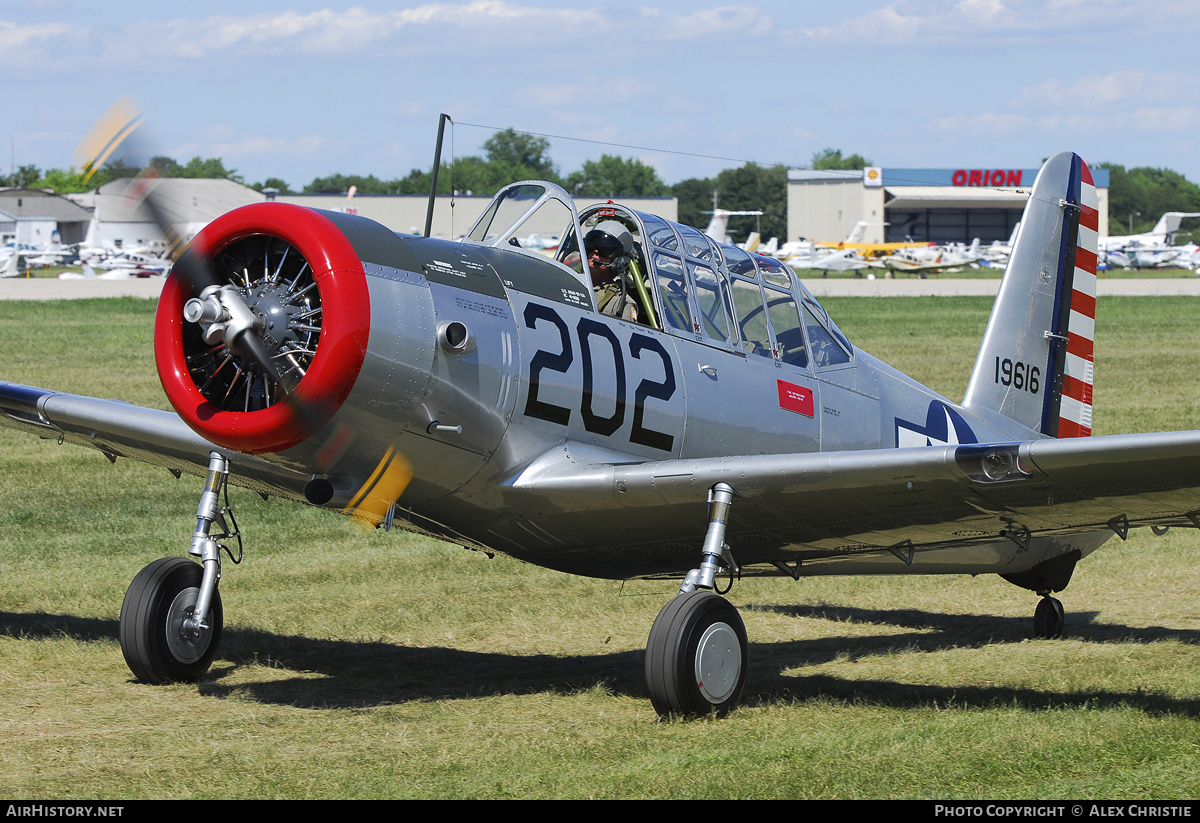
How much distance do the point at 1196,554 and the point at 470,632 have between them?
6.46 metres

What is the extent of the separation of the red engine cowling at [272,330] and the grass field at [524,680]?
1.45 m

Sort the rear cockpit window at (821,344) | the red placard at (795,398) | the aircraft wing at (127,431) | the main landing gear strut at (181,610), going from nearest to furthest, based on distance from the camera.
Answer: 1. the main landing gear strut at (181,610)
2. the aircraft wing at (127,431)
3. the red placard at (795,398)
4. the rear cockpit window at (821,344)

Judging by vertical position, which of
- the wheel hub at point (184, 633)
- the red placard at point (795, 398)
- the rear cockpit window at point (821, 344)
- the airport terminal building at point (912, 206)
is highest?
the airport terminal building at point (912, 206)

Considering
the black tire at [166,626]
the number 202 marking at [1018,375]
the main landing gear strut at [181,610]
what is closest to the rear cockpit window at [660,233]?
the main landing gear strut at [181,610]

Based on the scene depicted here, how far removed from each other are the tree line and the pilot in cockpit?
446 millimetres

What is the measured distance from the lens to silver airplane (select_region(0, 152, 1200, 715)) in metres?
6.04

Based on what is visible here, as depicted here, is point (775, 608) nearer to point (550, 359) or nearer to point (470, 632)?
point (470, 632)

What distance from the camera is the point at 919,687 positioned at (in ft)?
24.7

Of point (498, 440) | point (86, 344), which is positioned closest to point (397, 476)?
point (498, 440)

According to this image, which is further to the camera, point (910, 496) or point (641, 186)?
point (641, 186)

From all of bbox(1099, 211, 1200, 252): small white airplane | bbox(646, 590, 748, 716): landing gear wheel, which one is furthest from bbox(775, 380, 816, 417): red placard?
bbox(1099, 211, 1200, 252): small white airplane

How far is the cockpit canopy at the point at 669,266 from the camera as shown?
741 centimetres

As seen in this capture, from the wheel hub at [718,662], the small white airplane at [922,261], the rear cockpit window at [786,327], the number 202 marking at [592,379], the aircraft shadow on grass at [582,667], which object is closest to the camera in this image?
the wheel hub at [718,662]

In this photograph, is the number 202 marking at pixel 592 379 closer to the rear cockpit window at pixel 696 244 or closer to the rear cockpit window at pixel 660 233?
the rear cockpit window at pixel 660 233
